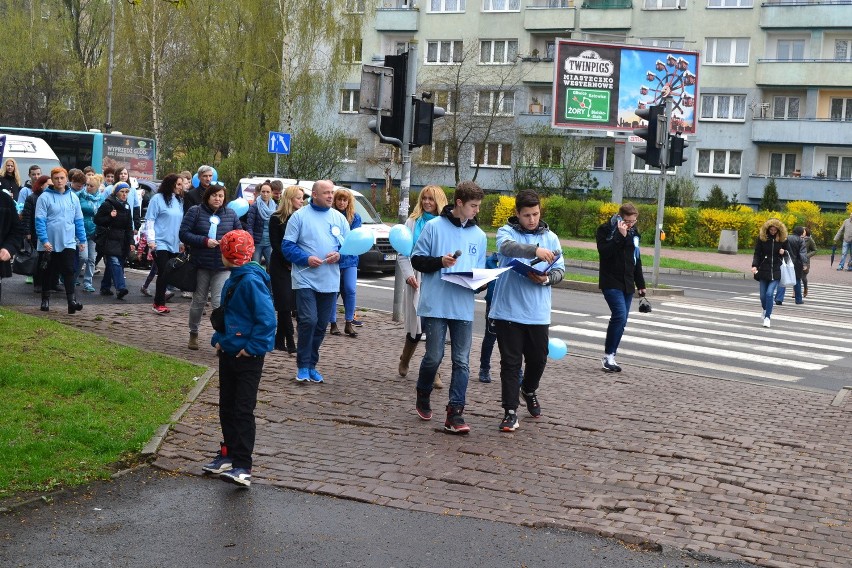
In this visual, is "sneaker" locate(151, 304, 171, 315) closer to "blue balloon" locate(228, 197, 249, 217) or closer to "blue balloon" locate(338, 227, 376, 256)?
"blue balloon" locate(228, 197, 249, 217)

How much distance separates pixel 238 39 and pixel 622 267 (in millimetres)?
41818

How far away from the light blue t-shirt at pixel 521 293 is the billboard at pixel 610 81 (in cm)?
3217

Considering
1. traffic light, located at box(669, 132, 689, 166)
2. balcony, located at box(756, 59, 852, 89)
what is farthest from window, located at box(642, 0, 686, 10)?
traffic light, located at box(669, 132, 689, 166)

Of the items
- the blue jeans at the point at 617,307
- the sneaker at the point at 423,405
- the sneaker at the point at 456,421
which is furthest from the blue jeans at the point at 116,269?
the sneaker at the point at 456,421

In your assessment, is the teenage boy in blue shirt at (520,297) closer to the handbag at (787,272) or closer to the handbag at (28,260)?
the handbag at (28,260)

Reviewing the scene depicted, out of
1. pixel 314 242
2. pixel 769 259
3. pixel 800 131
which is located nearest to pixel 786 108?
pixel 800 131

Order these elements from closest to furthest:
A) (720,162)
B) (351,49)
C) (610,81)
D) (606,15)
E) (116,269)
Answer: (116,269) < (610,81) < (351,49) < (720,162) < (606,15)

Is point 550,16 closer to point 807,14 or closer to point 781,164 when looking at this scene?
point 807,14

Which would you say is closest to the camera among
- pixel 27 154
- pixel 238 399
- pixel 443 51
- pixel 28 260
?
pixel 238 399

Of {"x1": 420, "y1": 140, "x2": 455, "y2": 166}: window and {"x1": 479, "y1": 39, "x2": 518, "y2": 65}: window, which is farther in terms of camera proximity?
{"x1": 479, "y1": 39, "x2": 518, "y2": 65}: window

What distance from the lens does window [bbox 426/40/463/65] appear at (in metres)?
65.3

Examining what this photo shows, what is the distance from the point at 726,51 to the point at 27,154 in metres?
42.9

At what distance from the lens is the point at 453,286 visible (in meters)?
8.68

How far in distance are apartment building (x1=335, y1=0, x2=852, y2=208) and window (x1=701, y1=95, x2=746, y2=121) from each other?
0.05 m
